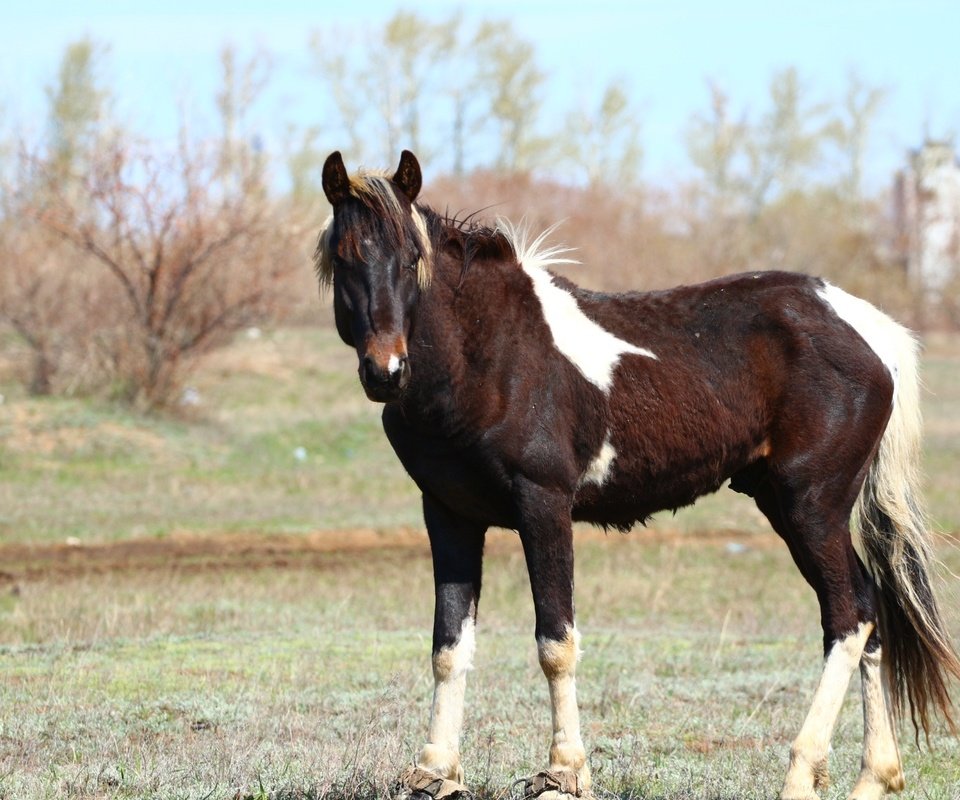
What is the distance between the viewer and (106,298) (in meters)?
22.8

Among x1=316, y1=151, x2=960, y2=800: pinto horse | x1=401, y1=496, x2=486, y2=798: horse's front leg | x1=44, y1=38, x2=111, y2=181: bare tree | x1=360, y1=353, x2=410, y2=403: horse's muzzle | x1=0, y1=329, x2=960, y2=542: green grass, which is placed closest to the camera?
x1=360, y1=353, x2=410, y2=403: horse's muzzle

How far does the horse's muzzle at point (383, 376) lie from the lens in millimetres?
4598

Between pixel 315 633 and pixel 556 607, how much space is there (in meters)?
4.63

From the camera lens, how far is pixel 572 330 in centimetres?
541

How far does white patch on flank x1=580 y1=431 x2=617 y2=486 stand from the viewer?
209 inches

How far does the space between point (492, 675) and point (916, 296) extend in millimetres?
47308

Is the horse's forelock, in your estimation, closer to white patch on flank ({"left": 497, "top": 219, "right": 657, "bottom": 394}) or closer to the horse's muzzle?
the horse's muzzle

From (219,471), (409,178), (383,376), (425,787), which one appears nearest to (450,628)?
(425,787)

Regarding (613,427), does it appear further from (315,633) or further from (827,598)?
(315,633)

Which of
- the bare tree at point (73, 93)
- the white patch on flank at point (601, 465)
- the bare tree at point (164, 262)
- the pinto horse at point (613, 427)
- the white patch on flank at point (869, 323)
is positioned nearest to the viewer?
the pinto horse at point (613, 427)

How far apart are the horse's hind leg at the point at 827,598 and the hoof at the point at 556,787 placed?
870 mm

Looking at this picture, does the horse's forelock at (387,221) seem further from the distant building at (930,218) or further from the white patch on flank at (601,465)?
the distant building at (930,218)

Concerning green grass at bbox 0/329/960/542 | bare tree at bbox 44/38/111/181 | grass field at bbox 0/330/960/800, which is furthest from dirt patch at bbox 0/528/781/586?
bare tree at bbox 44/38/111/181

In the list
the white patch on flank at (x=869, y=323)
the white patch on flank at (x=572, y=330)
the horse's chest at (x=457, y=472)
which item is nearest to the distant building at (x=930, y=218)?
the white patch on flank at (x=869, y=323)
